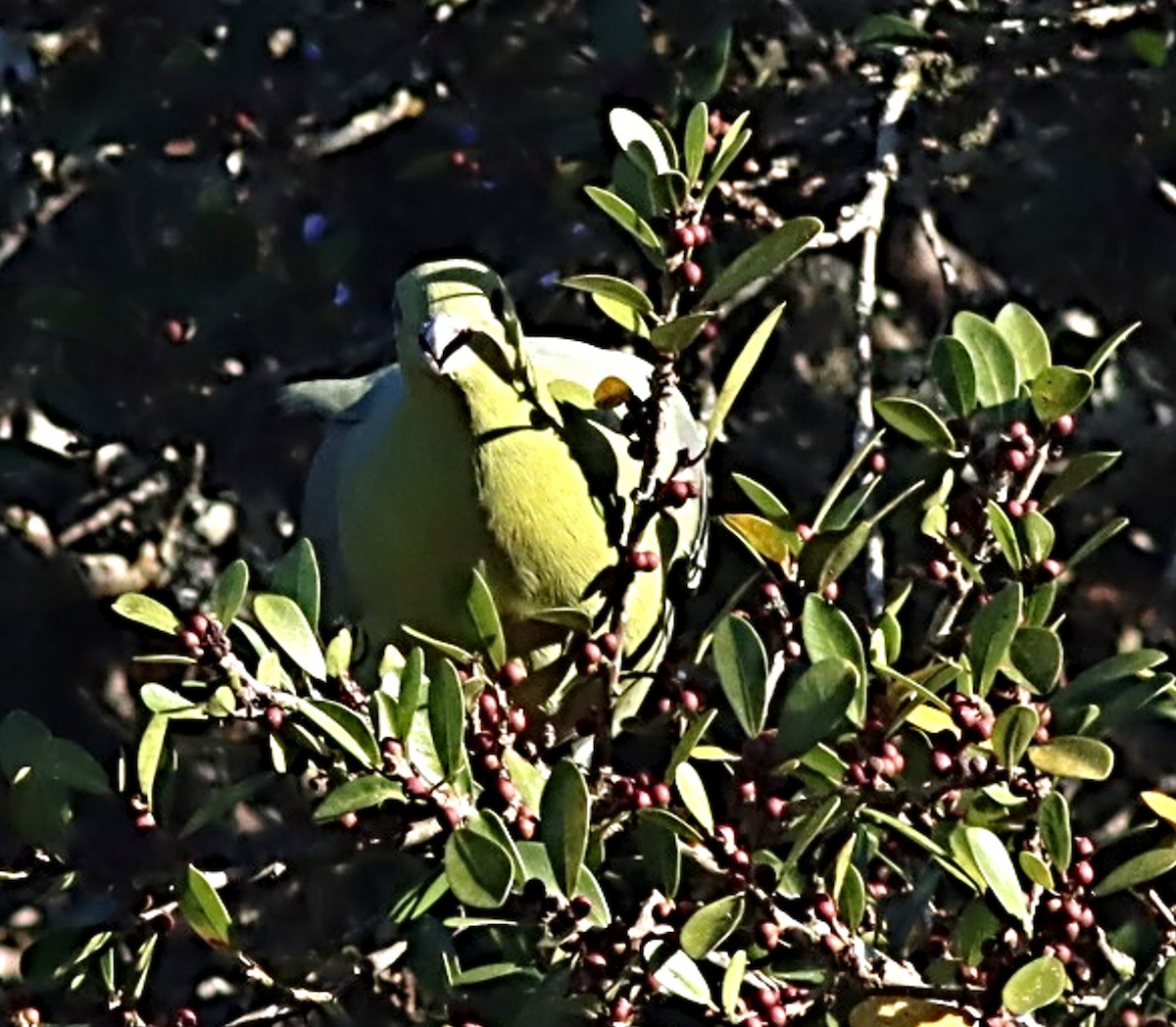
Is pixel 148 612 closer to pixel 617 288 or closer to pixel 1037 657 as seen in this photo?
pixel 617 288

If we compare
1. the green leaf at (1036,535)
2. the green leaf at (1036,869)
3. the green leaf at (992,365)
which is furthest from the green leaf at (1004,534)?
the green leaf at (1036,869)

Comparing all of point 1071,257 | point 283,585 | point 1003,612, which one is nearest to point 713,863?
point 1003,612

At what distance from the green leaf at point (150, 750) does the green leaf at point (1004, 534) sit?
616 millimetres

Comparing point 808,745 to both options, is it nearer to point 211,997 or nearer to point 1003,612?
point 1003,612

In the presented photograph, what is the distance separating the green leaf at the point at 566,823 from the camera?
1447mm

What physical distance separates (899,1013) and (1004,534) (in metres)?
0.35

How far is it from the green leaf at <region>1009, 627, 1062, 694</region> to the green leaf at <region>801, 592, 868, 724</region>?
11 cm

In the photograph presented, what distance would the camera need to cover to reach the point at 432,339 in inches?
79.7

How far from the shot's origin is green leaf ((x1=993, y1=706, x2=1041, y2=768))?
1468 millimetres

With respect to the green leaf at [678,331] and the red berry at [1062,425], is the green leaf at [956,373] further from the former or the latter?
the green leaf at [678,331]

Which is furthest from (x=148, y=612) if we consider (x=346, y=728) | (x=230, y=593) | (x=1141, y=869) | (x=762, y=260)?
(x=1141, y=869)

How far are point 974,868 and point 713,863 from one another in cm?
18

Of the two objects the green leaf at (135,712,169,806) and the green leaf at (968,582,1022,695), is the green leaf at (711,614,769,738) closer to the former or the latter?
the green leaf at (968,582,1022,695)

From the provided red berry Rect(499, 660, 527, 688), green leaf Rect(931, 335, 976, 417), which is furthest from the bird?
green leaf Rect(931, 335, 976, 417)
